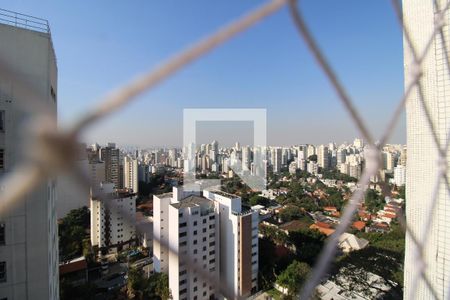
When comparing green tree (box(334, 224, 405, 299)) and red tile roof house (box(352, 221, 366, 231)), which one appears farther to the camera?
red tile roof house (box(352, 221, 366, 231))

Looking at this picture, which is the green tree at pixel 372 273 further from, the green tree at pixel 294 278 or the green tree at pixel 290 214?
the green tree at pixel 290 214

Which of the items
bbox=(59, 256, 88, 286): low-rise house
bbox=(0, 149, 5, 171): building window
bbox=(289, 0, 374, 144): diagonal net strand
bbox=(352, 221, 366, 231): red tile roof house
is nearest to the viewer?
bbox=(289, 0, 374, 144): diagonal net strand

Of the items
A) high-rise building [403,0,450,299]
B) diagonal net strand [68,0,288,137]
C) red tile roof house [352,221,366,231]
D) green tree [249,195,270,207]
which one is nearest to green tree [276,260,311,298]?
high-rise building [403,0,450,299]

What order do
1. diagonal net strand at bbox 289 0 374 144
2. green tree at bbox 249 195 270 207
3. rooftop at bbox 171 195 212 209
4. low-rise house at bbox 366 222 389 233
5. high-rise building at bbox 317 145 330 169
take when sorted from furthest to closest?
high-rise building at bbox 317 145 330 169 → green tree at bbox 249 195 270 207 → low-rise house at bbox 366 222 389 233 → rooftop at bbox 171 195 212 209 → diagonal net strand at bbox 289 0 374 144

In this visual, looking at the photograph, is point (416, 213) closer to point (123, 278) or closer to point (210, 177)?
point (123, 278)

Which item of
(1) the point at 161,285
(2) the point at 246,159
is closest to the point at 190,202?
(1) the point at 161,285

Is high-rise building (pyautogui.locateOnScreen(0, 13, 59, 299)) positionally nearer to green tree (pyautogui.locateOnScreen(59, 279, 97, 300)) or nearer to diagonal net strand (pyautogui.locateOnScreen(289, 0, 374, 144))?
diagonal net strand (pyautogui.locateOnScreen(289, 0, 374, 144))
